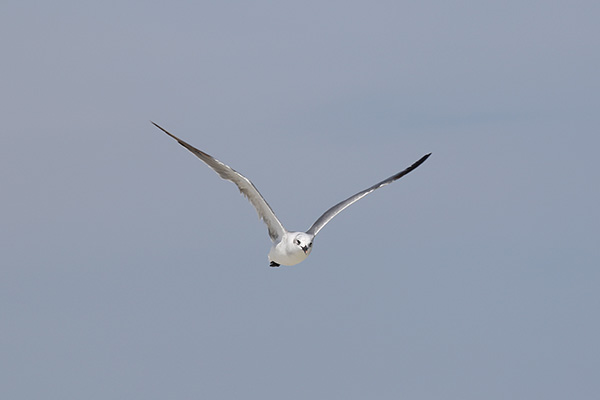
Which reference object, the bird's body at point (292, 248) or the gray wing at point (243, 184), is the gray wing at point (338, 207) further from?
the gray wing at point (243, 184)

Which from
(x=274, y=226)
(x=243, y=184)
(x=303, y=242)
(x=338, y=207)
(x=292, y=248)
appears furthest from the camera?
(x=338, y=207)

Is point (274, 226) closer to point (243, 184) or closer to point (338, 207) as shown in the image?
point (243, 184)

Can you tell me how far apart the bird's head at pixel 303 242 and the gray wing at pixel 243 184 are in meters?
0.84

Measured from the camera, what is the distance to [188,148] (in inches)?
1436

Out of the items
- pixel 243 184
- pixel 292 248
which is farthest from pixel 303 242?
pixel 243 184

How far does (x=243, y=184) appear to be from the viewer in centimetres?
3638

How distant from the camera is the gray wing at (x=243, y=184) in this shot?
119ft

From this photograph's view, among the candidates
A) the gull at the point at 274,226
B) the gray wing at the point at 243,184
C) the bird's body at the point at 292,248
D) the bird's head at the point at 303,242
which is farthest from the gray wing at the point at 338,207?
the gray wing at the point at 243,184

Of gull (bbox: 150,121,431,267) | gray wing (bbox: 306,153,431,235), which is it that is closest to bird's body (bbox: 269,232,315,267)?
gull (bbox: 150,121,431,267)

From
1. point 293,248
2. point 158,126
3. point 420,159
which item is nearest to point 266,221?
point 293,248

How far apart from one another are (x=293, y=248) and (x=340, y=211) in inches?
128

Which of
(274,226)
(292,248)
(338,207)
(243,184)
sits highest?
(338,207)

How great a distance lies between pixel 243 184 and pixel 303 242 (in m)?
2.46

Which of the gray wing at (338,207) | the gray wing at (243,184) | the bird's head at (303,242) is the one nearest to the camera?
the gray wing at (243,184)
